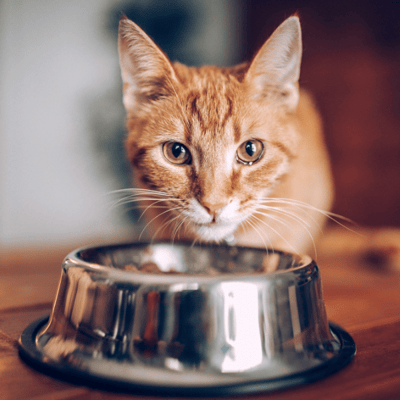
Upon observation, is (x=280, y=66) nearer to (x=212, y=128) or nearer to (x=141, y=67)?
(x=212, y=128)

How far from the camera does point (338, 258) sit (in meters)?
1.72

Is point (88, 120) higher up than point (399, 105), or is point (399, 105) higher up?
point (399, 105)

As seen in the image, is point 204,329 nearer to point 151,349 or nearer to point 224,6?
point 151,349

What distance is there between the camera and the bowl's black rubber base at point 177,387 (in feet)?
1.82

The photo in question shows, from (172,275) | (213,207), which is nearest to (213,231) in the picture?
(213,207)

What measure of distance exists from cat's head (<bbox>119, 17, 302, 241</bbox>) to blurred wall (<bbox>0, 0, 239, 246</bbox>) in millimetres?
1601

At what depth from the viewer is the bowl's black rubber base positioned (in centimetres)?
56

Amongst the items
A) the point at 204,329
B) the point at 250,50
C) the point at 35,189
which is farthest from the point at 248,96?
the point at 250,50

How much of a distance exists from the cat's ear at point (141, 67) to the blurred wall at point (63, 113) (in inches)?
62.0

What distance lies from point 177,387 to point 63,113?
2712mm

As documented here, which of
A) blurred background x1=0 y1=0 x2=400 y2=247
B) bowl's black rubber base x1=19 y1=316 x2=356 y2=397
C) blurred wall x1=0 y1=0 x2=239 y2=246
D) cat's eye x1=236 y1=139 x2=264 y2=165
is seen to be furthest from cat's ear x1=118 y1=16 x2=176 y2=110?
blurred wall x1=0 y1=0 x2=239 y2=246

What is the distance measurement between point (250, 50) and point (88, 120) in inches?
55.7

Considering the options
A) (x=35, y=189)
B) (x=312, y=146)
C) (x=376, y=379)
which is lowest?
(x=35, y=189)

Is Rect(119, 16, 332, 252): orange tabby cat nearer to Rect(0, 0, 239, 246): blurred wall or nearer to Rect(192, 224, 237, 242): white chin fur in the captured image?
Rect(192, 224, 237, 242): white chin fur
